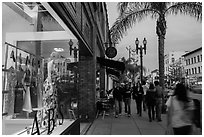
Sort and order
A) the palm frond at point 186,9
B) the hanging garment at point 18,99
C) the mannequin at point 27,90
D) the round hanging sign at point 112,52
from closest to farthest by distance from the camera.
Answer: the hanging garment at point 18,99
the mannequin at point 27,90
the palm frond at point 186,9
the round hanging sign at point 112,52

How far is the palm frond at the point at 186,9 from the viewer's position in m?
9.49

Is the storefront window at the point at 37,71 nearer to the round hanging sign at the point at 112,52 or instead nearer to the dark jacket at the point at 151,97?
the dark jacket at the point at 151,97

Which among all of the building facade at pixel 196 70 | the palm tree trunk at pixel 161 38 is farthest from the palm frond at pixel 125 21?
the building facade at pixel 196 70

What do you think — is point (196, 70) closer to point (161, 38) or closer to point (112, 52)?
point (161, 38)

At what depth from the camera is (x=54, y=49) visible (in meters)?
5.29

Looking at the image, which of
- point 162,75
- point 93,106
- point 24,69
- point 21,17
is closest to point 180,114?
point 24,69

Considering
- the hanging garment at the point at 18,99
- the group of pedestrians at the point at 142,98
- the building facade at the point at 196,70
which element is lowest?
the group of pedestrians at the point at 142,98

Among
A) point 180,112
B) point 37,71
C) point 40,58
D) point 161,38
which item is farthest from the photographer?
point 161,38

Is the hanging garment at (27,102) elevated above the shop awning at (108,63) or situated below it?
below

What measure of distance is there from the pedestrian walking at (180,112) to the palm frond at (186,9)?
21.6 feet

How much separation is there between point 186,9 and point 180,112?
796cm

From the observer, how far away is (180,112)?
11.3 feet

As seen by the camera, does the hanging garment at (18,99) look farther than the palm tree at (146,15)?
No

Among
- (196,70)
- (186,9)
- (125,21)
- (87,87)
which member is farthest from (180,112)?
(196,70)
